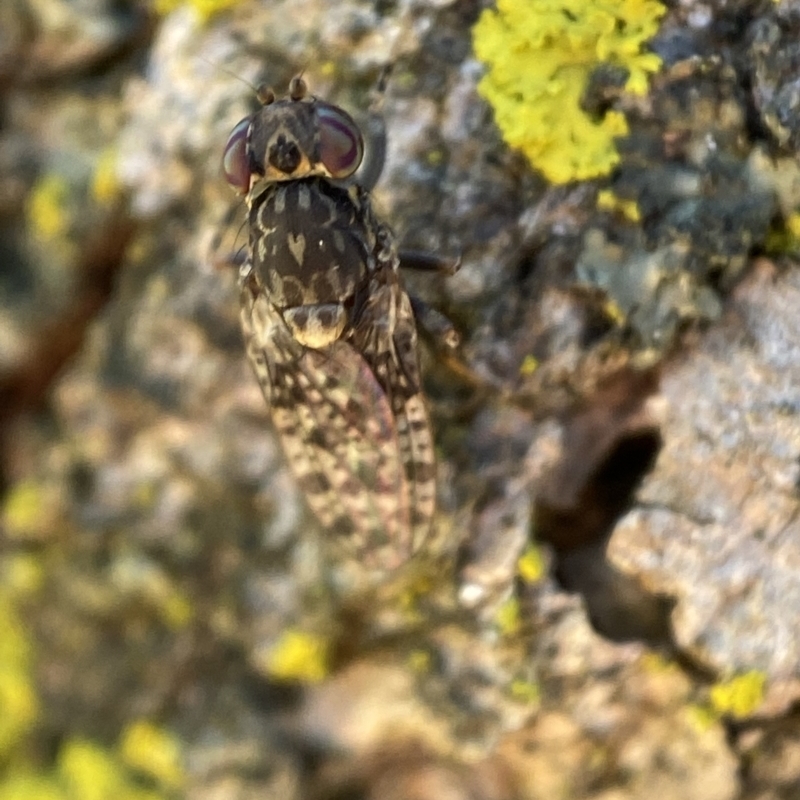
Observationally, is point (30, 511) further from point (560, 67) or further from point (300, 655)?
point (560, 67)

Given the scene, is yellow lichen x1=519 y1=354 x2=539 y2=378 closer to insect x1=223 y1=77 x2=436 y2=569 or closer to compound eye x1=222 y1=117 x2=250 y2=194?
insect x1=223 y1=77 x2=436 y2=569

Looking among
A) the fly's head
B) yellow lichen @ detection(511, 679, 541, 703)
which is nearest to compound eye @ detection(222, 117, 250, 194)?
the fly's head

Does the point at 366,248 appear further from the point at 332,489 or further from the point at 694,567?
the point at 694,567

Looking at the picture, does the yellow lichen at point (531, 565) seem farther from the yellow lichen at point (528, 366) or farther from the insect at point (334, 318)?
the yellow lichen at point (528, 366)

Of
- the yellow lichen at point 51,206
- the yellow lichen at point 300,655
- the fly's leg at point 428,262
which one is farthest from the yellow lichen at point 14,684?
the fly's leg at point 428,262

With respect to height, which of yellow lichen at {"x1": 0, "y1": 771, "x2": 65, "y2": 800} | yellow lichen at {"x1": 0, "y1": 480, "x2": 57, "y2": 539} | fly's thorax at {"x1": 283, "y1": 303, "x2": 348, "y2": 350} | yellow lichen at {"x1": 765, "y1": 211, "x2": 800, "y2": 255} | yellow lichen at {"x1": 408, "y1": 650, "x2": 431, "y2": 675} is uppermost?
yellow lichen at {"x1": 765, "y1": 211, "x2": 800, "y2": 255}
